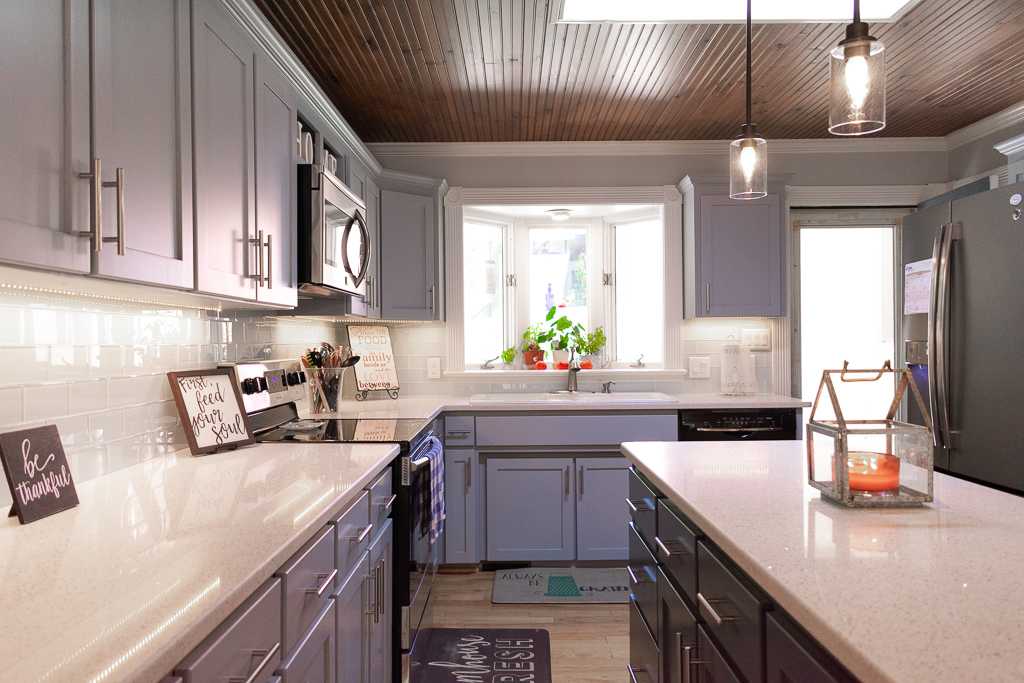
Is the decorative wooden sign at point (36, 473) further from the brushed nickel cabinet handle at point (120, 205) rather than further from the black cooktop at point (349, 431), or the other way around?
the black cooktop at point (349, 431)

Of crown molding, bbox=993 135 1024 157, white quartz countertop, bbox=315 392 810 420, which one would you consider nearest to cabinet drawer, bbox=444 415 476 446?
white quartz countertop, bbox=315 392 810 420

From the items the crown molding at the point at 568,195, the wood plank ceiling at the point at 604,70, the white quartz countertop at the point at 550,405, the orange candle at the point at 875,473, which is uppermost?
the wood plank ceiling at the point at 604,70

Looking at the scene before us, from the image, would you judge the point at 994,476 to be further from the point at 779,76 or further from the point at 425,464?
the point at 425,464

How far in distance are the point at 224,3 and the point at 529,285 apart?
283 cm

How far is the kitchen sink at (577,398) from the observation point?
3.50 metres

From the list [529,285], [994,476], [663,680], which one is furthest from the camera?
[529,285]

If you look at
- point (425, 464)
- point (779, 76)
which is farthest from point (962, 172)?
point (425, 464)

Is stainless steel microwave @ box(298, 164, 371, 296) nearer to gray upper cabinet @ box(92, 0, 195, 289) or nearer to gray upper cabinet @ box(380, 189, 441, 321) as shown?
gray upper cabinet @ box(92, 0, 195, 289)

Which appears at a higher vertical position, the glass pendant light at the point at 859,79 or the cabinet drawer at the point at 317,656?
the glass pendant light at the point at 859,79

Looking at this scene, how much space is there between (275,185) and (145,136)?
75cm

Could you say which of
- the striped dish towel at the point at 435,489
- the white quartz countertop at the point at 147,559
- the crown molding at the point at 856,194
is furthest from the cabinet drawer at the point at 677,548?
the crown molding at the point at 856,194

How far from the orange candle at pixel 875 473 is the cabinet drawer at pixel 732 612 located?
335 millimetres

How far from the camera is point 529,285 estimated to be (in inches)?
171

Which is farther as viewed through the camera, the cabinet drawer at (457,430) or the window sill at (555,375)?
the window sill at (555,375)
